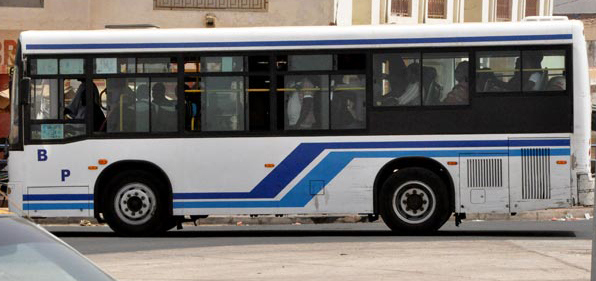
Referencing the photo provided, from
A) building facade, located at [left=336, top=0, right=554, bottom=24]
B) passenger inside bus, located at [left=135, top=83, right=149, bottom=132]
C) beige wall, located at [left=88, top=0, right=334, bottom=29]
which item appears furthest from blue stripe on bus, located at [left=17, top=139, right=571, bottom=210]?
building facade, located at [left=336, top=0, right=554, bottom=24]

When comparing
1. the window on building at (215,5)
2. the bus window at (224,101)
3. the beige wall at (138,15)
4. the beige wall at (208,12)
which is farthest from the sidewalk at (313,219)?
the window on building at (215,5)

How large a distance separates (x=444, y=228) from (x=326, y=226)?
91.6 inches

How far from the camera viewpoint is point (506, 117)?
1884 cm

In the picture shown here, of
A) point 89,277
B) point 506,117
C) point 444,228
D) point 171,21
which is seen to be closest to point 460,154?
point 506,117

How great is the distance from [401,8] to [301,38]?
97.4ft

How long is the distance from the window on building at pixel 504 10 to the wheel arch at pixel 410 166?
32.2 m

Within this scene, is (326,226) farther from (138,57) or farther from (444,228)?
(138,57)

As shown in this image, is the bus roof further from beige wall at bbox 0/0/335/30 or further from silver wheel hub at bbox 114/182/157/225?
beige wall at bbox 0/0/335/30

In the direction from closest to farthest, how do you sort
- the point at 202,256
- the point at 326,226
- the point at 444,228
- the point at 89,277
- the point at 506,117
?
the point at 89,277
the point at 202,256
the point at 506,117
the point at 444,228
the point at 326,226

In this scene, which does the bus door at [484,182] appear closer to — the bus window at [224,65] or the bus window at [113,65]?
the bus window at [224,65]

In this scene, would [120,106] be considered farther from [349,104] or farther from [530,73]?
[530,73]

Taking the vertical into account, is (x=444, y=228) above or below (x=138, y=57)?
below

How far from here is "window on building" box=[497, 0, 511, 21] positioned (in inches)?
1997

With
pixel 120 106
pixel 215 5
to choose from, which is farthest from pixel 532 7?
pixel 120 106
